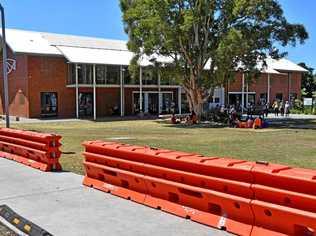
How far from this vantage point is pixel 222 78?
113 ft

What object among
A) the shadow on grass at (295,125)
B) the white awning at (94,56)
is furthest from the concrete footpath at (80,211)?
the white awning at (94,56)

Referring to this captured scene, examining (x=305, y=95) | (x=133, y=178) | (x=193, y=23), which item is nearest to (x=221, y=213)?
(x=133, y=178)

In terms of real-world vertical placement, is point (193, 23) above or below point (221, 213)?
above

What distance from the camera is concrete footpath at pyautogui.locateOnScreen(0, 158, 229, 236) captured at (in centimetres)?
599

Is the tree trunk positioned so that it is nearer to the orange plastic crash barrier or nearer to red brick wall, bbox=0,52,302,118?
red brick wall, bbox=0,52,302,118

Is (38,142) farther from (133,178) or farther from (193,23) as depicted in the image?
(193,23)

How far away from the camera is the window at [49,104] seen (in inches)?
1662

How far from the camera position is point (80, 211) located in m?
6.96

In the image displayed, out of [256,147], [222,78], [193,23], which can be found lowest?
[256,147]

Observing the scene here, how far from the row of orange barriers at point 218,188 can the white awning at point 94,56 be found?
32499 millimetres

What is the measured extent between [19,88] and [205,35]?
17.6 m

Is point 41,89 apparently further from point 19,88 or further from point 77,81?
point 77,81

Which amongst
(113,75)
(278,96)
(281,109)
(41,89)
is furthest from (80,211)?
(278,96)

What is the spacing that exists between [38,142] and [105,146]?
Result: 3212 mm
